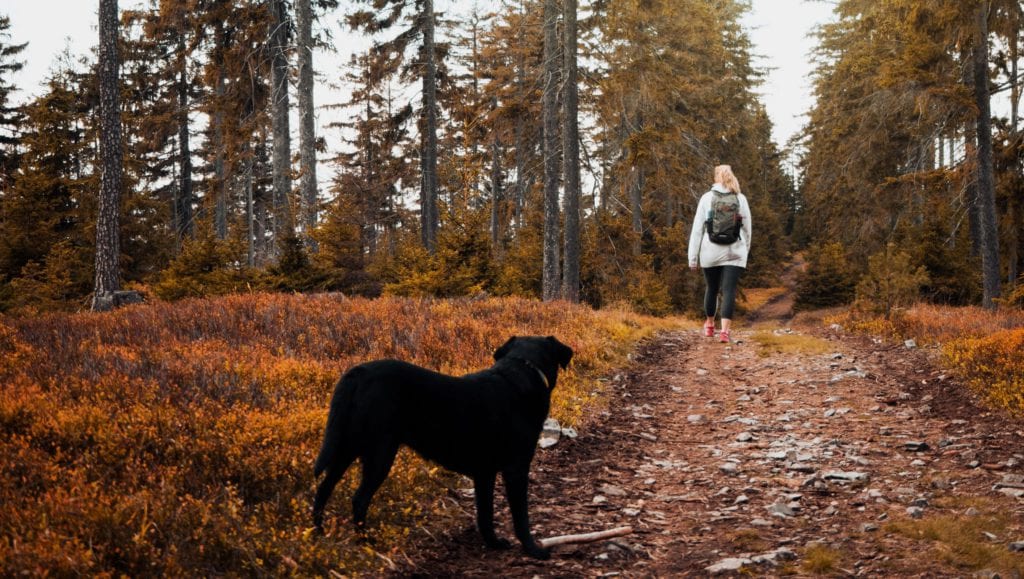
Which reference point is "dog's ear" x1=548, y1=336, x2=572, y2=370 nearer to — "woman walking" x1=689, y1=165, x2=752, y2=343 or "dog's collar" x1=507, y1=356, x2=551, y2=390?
"dog's collar" x1=507, y1=356, x2=551, y2=390

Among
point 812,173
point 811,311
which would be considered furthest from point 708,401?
point 812,173

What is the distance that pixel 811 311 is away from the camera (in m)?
27.2

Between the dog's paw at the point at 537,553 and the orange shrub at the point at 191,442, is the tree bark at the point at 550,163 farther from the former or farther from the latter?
the dog's paw at the point at 537,553

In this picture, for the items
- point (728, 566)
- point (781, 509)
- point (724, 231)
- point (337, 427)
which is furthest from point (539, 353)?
point (724, 231)

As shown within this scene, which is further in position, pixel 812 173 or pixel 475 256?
pixel 812 173

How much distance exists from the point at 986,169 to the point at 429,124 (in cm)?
1695

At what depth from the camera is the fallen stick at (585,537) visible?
3.89 metres

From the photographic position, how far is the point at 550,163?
52.2 feet

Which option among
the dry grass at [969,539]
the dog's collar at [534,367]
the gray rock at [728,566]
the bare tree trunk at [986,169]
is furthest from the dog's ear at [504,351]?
the bare tree trunk at [986,169]

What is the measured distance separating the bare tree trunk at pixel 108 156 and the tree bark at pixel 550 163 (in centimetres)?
996

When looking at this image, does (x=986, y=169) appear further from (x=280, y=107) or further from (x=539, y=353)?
(x=280, y=107)

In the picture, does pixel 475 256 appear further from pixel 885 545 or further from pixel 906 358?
pixel 885 545

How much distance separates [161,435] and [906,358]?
976 cm

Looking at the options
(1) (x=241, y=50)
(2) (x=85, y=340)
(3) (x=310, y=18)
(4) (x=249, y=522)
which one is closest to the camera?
(4) (x=249, y=522)
